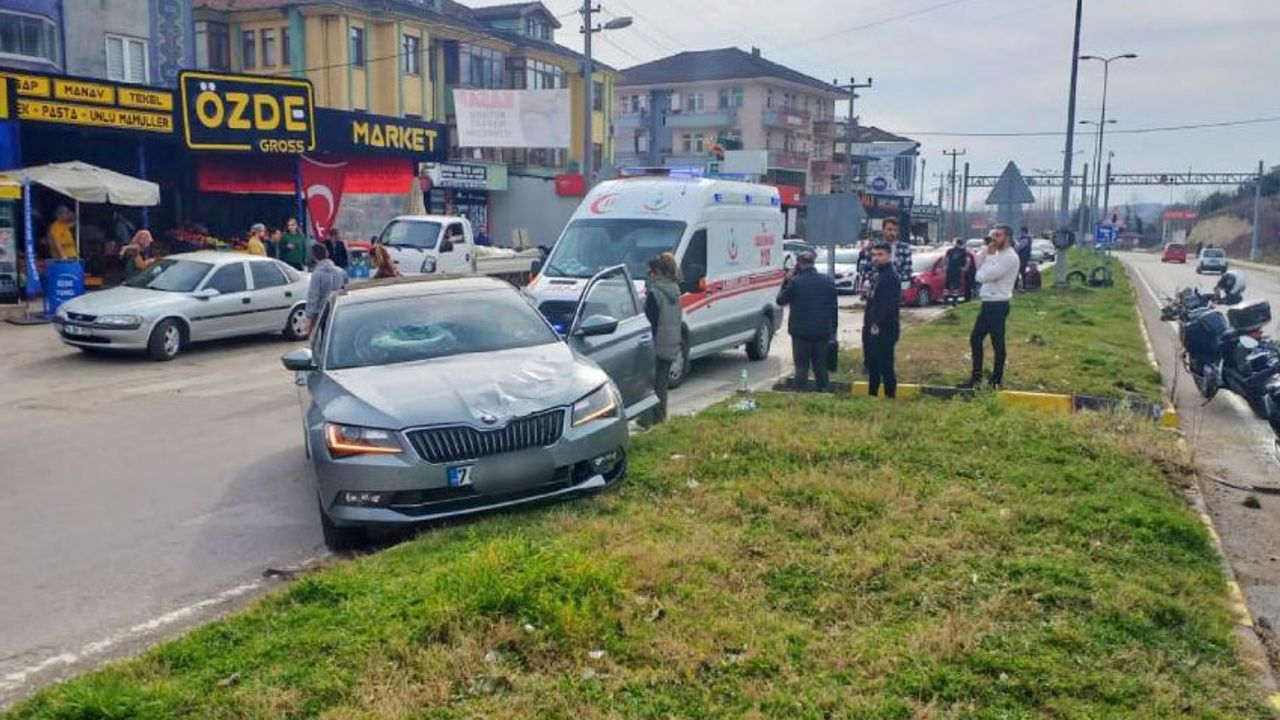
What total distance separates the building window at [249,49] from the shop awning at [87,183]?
81.1 ft

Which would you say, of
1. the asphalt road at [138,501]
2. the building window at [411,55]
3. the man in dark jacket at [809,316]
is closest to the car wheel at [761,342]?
the asphalt road at [138,501]

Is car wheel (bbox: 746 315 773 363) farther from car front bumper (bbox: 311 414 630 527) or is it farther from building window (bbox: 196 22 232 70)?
building window (bbox: 196 22 232 70)

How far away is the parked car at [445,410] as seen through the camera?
20.2ft

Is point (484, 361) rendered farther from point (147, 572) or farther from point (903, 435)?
point (903, 435)

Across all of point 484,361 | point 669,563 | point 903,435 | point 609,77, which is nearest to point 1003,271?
point 903,435

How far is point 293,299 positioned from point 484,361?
1104 centimetres

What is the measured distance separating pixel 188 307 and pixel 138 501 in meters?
8.19

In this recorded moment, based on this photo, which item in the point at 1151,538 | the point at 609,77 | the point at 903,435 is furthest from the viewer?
the point at 609,77

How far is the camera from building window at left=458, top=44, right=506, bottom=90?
1853 inches

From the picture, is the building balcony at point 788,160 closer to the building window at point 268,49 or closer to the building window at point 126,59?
the building window at point 268,49

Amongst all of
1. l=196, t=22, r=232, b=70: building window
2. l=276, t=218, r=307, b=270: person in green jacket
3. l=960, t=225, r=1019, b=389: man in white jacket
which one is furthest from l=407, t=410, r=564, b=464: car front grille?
l=196, t=22, r=232, b=70: building window

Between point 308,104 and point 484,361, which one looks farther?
point 308,104

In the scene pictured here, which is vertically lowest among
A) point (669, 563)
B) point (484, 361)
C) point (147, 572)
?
point (147, 572)

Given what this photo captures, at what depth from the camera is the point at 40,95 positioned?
20.1 meters
